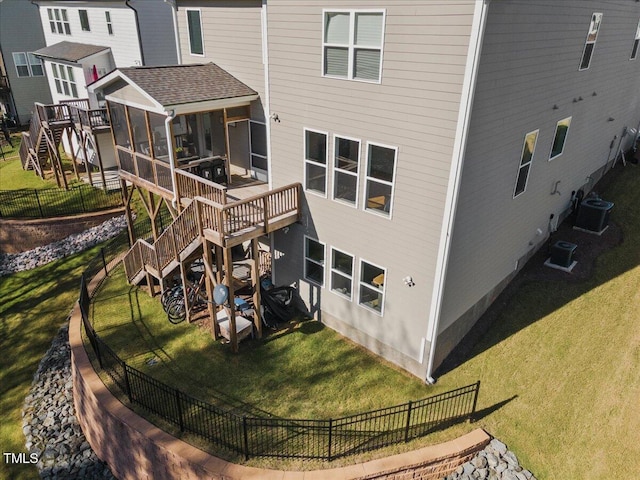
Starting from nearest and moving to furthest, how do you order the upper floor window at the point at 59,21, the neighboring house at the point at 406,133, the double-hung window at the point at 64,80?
the neighboring house at the point at 406,133 < the double-hung window at the point at 64,80 < the upper floor window at the point at 59,21

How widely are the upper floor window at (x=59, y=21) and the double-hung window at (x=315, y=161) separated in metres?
23.9

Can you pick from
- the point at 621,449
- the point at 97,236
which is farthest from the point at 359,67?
the point at 97,236

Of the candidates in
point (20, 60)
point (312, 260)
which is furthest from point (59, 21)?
point (312, 260)

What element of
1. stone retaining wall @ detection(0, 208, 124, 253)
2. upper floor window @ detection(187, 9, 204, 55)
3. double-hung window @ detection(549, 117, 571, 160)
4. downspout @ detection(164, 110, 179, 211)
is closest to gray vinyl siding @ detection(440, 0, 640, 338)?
double-hung window @ detection(549, 117, 571, 160)

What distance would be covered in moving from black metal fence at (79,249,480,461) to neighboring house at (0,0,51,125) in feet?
116

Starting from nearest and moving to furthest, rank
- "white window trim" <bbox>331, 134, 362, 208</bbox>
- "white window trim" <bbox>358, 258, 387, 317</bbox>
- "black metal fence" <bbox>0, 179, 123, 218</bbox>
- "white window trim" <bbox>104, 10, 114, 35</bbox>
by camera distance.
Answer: "white window trim" <bbox>331, 134, 362, 208</bbox>
"white window trim" <bbox>358, 258, 387, 317</bbox>
"black metal fence" <bbox>0, 179, 123, 218</bbox>
"white window trim" <bbox>104, 10, 114, 35</bbox>

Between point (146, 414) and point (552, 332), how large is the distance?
11.0 m

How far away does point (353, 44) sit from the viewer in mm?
10328

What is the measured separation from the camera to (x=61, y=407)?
13.7 meters

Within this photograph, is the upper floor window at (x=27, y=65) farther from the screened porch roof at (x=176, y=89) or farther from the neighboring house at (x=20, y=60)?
the screened porch roof at (x=176, y=89)

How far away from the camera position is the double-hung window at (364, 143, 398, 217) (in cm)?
1073

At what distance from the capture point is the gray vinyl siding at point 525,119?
9562 mm

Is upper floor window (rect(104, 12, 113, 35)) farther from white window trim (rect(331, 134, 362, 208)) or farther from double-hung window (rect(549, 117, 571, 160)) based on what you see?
double-hung window (rect(549, 117, 571, 160))

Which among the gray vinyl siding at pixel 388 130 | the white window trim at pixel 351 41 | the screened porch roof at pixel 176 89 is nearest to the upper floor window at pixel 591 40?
the gray vinyl siding at pixel 388 130
